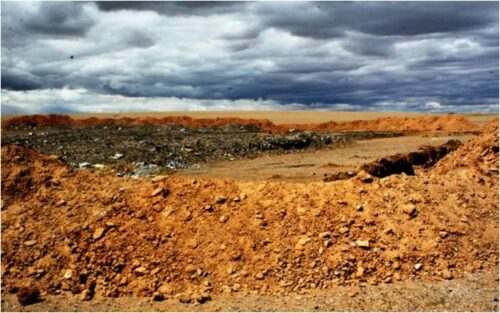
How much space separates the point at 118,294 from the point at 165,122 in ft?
125

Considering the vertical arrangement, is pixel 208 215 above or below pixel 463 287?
above

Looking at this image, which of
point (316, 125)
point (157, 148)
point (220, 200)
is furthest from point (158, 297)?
point (316, 125)

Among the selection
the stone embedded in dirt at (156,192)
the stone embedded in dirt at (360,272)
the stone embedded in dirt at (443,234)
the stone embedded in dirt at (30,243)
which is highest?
the stone embedded in dirt at (156,192)

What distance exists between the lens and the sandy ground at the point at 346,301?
7387mm

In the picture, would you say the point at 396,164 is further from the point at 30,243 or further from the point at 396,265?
the point at 30,243

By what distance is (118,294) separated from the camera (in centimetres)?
801

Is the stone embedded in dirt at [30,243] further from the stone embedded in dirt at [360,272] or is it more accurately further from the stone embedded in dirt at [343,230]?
the stone embedded in dirt at [360,272]

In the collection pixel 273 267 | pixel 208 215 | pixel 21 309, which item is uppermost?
pixel 208 215

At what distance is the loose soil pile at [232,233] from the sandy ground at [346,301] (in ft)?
0.55

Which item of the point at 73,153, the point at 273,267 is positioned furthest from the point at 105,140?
the point at 273,267

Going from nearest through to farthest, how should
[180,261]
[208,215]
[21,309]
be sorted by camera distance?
[21,309]
[180,261]
[208,215]

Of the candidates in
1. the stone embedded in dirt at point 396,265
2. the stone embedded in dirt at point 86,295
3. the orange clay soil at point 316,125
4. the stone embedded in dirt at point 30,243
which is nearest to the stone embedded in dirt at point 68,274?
the stone embedded in dirt at point 86,295

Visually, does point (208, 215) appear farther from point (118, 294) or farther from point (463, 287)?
point (463, 287)

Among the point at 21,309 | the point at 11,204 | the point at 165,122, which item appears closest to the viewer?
the point at 21,309
